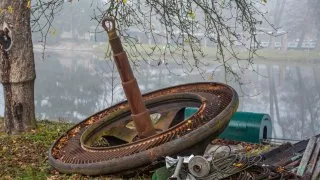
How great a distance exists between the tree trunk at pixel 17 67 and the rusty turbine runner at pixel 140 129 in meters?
1.55

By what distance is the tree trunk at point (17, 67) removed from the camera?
6852 millimetres

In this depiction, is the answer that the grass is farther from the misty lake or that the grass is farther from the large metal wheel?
the misty lake

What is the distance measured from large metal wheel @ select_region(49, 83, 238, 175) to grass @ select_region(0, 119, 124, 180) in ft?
0.64

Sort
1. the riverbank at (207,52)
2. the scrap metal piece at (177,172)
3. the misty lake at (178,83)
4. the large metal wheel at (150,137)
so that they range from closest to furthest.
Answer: the scrap metal piece at (177,172) → the large metal wheel at (150,137) → the misty lake at (178,83) → the riverbank at (207,52)

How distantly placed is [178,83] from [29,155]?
19142 mm

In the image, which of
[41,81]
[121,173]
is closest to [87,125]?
[121,173]

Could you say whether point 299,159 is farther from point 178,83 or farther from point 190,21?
point 178,83

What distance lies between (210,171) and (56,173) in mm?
2098

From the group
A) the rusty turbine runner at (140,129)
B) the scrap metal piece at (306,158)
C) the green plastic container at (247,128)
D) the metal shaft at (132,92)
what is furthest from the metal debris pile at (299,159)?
the green plastic container at (247,128)

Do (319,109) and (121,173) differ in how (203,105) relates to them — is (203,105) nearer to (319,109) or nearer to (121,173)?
(121,173)

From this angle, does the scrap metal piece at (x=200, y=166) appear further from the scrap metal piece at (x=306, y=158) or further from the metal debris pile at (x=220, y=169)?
the scrap metal piece at (x=306, y=158)

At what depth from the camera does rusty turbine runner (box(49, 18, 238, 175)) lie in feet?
15.0

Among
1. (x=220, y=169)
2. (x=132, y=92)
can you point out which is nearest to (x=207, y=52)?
(x=132, y=92)

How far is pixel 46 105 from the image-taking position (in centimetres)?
2183
